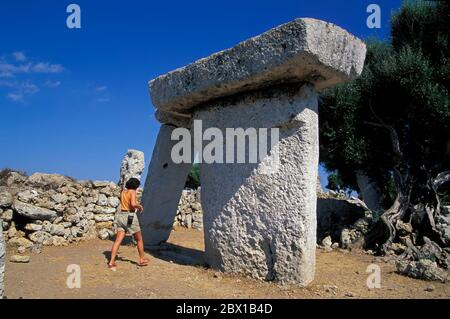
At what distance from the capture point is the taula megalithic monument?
467 cm

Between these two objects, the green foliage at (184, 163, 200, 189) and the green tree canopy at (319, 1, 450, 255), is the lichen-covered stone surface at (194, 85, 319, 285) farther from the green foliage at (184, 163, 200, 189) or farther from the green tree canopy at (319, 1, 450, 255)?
the green foliage at (184, 163, 200, 189)

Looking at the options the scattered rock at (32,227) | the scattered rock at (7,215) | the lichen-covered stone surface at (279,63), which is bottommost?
the scattered rock at (32,227)

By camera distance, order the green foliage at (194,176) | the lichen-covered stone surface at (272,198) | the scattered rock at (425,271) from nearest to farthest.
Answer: the lichen-covered stone surface at (272,198) → the scattered rock at (425,271) → the green foliage at (194,176)

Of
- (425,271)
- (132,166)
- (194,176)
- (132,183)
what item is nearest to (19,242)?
(132,183)

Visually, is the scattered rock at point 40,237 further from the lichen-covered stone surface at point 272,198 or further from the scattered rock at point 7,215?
the lichen-covered stone surface at point 272,198

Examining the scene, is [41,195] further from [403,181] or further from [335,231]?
[403,181]

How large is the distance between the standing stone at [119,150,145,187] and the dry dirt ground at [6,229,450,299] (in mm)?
3193

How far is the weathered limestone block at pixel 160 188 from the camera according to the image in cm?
744

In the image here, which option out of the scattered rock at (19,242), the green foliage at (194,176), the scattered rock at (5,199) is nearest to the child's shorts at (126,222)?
the scattered rock at (19,242)

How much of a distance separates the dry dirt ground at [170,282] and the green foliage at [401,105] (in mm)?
3985

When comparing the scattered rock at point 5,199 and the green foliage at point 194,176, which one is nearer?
the scattered rock at point 5,199

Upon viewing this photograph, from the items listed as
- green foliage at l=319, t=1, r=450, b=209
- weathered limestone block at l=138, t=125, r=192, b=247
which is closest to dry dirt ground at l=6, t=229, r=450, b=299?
weathered limestone block at l=138, t=125, r=192, b=247
